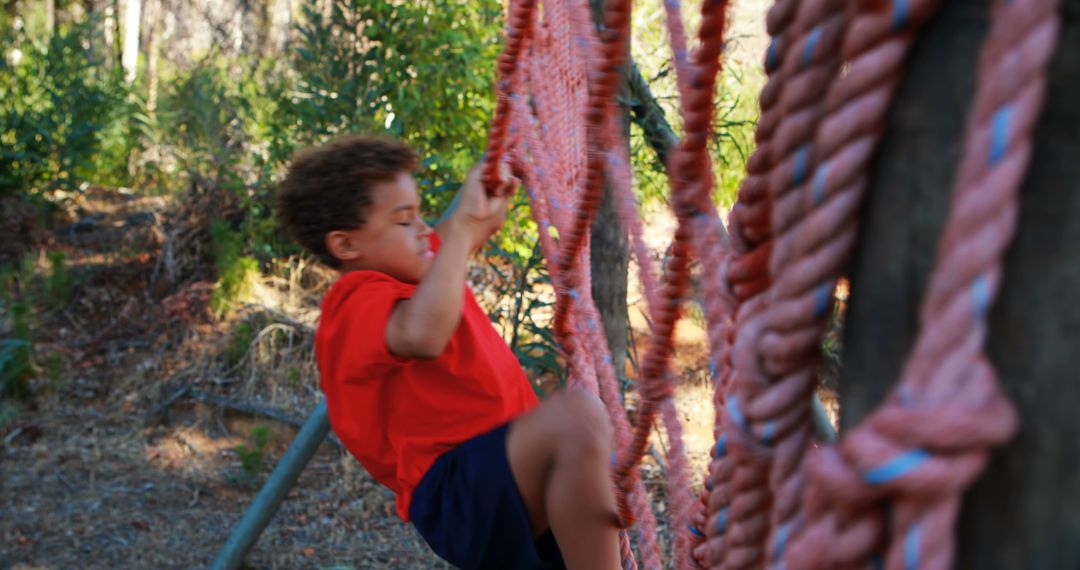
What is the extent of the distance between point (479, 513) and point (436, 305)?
0.29m

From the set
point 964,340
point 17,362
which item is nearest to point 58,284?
point 17,362

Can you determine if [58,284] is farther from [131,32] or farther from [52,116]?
[131,32]

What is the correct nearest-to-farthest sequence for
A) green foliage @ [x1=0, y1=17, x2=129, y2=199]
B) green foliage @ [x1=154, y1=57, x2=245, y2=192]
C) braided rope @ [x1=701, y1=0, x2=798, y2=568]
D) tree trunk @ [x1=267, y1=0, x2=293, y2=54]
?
braided rope @ [x1=701, y1=0, x2=798, y2=568]
green foliage @ [x1=154, y1=57, x2=245, y2=192]
green foliage @ [x1=0, y1=17, x2=129, y2=199]
tree trunk @ [x1=267, y1=0, x2=293, y2=54]

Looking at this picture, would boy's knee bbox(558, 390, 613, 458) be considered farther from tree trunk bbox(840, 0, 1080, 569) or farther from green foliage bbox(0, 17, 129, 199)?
green foliage bbox(0, 17, 129, 199)

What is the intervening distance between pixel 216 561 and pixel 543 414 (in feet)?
4.15

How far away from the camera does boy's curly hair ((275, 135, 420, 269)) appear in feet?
5.15

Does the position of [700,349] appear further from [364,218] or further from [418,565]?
[364,218]

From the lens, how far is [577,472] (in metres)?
1.24

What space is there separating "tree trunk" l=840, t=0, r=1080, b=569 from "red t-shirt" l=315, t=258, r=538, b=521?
1.04 m

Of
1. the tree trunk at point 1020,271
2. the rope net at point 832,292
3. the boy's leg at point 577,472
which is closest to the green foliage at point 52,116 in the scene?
the boy's leg at point 577,472

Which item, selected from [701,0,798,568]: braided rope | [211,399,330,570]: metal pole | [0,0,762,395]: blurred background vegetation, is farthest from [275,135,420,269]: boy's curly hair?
[701,0,798,568]: braided rope

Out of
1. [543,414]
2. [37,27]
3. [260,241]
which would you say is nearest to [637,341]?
[260,241]

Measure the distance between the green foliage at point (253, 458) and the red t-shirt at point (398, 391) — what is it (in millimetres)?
1477

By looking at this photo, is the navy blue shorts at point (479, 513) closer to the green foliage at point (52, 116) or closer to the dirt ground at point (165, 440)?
the dirt ground at point (165, 440)
